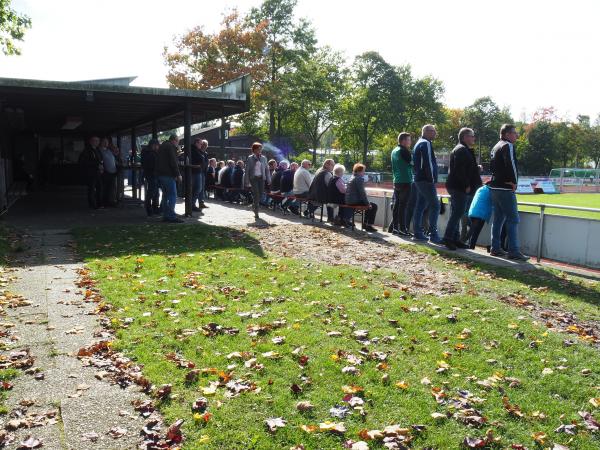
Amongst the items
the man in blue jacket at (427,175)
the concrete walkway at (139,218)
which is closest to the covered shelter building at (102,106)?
the concrete walkway at (139,218)

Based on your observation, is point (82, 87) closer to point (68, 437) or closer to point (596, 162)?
point (68, 437)

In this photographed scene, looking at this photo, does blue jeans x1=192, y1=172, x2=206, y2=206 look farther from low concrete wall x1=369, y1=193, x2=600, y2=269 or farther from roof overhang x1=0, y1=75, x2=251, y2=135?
low concrete wall x1=369, y1=193, x2=600, y2=269

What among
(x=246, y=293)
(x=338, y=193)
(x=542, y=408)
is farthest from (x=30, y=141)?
(x=542, y=408)

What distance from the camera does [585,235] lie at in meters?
9.01

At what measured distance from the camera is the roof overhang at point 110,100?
11.8 m

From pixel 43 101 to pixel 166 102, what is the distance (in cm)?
322

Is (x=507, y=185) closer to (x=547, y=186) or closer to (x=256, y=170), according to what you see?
(x=256, y=170)

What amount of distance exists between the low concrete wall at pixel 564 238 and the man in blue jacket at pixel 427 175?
1591mm

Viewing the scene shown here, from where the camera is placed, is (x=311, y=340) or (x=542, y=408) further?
(x=311, y=340)

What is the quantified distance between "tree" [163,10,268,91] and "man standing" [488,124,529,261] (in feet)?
110

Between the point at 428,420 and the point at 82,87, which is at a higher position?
the point at 82,87

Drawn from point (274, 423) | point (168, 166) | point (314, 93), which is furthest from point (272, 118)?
point (274, 423)

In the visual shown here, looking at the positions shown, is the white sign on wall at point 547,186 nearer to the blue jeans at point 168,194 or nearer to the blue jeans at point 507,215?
the blue jeans at point 507,215

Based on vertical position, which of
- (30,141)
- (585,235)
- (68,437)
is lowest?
(68,437)
